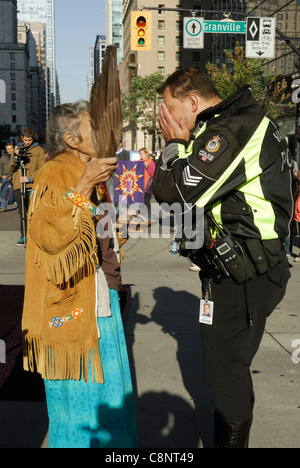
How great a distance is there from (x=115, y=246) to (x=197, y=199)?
806 mm

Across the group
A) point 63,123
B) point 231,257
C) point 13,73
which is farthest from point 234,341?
point 13,73

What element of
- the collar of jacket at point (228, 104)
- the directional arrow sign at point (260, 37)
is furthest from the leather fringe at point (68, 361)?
the directional arrow sign at point (260, 37)

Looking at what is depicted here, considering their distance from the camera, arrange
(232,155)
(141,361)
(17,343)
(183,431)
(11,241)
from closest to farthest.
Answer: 1. (232,155)
2. (183,431)
3. (141,361)
4. (17,343)
5. (11,241)

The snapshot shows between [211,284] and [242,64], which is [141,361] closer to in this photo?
[211,284]

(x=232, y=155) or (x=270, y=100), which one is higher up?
(x=270, y=100)

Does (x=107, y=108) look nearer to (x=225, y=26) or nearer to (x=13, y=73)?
(x=225, y=26)

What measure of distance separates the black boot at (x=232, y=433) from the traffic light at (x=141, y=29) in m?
13.6

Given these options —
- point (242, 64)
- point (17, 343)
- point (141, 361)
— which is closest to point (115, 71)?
point (141, 361)

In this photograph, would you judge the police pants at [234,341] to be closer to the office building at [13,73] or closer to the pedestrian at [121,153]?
the pedestrian at [121,153]

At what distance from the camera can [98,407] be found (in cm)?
259

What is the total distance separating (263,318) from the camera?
2.51 meters

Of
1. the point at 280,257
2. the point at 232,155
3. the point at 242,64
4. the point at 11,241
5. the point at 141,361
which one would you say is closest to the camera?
the point at 232,155

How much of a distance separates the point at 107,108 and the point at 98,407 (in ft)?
4.77

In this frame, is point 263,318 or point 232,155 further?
point 263,318
